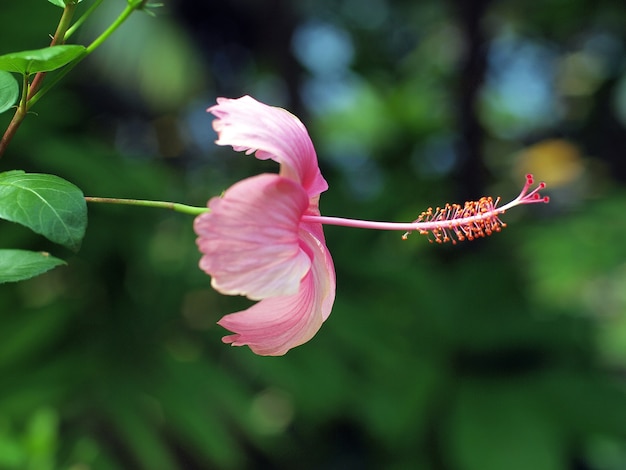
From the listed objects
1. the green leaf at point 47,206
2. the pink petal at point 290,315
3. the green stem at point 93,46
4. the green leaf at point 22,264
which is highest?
the green stem at point 93,46

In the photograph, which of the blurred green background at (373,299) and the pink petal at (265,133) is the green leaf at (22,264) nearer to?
the pink petal at (265,133)

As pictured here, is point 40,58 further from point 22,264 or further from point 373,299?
point 373,299

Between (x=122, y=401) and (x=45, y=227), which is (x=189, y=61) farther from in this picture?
(x=45, y=227)

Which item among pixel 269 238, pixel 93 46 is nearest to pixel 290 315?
pixel 269 238

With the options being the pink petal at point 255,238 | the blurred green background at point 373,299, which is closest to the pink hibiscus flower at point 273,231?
the pink petal at point 255,238

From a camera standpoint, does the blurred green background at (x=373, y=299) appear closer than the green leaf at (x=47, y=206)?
No

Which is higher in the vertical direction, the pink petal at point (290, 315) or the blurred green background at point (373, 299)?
the pink petal at point (290, 315)

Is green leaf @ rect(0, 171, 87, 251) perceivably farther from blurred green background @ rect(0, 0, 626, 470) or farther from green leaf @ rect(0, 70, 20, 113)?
blurred green background @ rect(0, 0, 626, 470)
